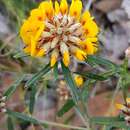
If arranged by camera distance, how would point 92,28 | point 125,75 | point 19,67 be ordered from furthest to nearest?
point 19,67 < point 125,75 < point 92,28

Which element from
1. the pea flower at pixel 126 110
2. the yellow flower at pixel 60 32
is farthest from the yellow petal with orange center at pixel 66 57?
the pea flower at pixel 126 110

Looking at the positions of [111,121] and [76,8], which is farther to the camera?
[111,121]

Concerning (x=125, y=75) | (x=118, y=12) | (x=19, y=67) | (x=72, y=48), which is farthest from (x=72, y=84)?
(x=118, y=12)

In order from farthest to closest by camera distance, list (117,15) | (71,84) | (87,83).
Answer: (117,15) → (87,83) → (71,84)

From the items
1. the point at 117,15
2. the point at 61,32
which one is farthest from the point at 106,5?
the point at 61,32

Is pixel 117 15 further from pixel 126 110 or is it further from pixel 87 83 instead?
pixel 126 110

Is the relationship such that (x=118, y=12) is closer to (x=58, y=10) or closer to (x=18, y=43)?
(x=18, y=43)

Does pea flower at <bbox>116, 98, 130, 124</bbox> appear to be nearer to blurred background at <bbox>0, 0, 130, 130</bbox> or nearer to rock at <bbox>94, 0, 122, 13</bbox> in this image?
blurred background at <bbox>0, 0, 130, 130</bbox>
